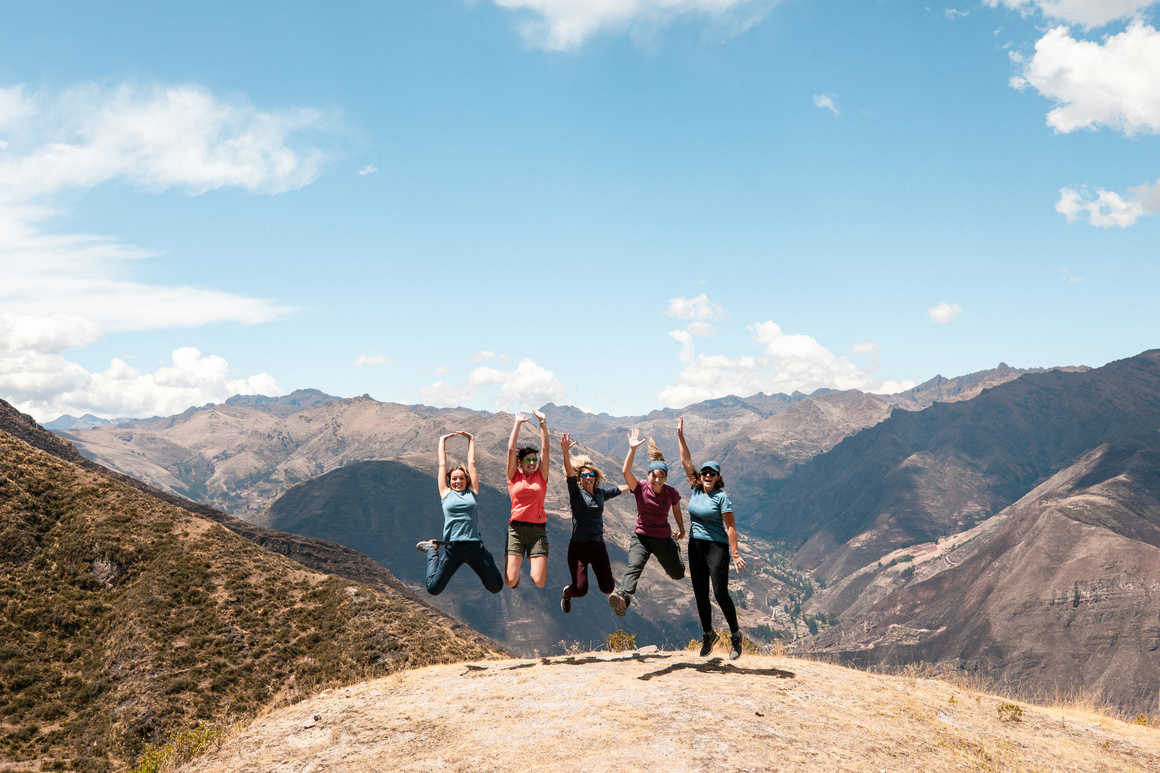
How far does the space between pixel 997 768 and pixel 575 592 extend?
7.58 m

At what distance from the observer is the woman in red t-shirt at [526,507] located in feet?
44.5

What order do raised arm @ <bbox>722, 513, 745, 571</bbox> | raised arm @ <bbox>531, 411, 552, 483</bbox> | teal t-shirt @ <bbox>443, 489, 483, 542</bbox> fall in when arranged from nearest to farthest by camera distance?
raised arm @ <bbox>722, 513, 745, 571</bbox> → raised arm @ <bbox>531, 411, 552, 483</bbox> → teal t-shirt @ <bbox>443, 489, 483, 542</bbox>

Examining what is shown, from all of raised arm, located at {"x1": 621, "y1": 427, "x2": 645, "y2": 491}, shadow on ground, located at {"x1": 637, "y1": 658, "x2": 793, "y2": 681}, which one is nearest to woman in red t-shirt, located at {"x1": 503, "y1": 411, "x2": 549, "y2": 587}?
raised arm, located at {"x1": 621, "y1": 427, "x2": 645, "y2": 491}

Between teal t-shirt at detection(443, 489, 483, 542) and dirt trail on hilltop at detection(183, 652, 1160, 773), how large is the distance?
9.88 feet

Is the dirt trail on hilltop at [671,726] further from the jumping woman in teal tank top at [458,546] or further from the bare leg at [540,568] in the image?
the jumping woman in teal tank top at [458,546]

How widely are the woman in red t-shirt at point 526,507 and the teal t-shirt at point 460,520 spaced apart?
0.85m

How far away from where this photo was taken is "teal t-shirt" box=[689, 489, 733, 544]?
12.8 meters

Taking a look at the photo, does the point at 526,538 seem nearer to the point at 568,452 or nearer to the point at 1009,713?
the point at 568,452

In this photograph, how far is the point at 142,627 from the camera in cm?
4156

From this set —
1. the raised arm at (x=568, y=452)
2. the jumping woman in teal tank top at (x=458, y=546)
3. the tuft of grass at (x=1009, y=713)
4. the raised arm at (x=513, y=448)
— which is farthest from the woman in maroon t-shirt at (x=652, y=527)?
the tuft of grass at (x=1009, y=713)

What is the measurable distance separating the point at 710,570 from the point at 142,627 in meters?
42.8

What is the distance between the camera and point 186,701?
37406mm

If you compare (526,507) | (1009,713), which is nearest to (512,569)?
(526,507)

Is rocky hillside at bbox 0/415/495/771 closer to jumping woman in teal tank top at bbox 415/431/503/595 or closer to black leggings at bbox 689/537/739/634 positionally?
jumping woman in teal tank top at bbox 415/431/503/595
